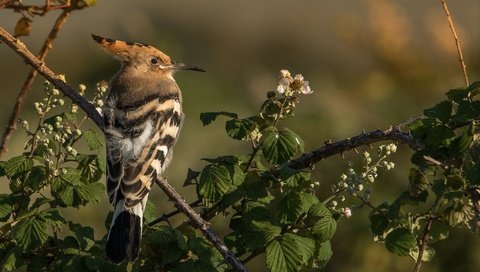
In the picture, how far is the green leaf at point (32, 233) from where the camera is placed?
3.32 metres

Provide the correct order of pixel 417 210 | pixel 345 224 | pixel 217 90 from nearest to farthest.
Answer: pixel 417 210 < pixel 345 224 < pixel 217 90

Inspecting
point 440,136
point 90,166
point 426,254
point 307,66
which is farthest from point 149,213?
point 307,66

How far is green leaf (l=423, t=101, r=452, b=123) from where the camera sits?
3152mm

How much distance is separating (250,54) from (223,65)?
6.50 feet

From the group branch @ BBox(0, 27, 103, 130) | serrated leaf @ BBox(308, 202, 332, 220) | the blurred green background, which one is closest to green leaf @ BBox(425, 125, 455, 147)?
serrated leaf @ BBox(308, 202, 332, 220)

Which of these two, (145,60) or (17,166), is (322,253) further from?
(145,60)

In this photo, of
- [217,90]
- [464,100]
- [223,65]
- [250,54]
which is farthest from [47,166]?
[250,54]

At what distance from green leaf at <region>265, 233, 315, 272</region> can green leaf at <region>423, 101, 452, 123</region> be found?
58 centimetres

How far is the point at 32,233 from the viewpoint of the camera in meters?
3.33

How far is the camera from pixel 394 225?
10.9 feet

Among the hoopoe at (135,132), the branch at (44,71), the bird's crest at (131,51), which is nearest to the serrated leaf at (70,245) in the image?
the hoopoe at (135,132)

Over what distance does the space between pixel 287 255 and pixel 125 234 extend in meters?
0.54

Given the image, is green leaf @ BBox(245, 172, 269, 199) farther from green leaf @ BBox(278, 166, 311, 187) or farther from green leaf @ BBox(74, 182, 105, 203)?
green leaf @ BBox(74, 182, 105, 203)

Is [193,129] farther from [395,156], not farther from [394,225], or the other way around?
[394,225]
